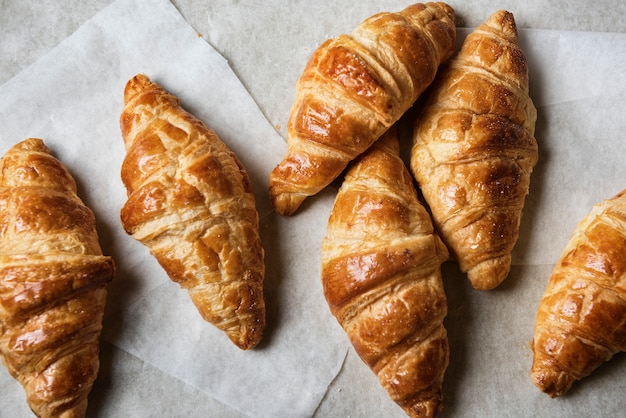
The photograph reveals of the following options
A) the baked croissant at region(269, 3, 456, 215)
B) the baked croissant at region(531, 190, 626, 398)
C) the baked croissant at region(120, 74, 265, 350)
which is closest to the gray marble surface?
the baked croissant at region(531, 190, 626, 398)

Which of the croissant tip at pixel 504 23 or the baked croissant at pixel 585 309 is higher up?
the croissant tip at pixel 504 23

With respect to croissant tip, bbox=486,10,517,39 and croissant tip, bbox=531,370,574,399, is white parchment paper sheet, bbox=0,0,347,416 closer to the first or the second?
croissant tip, bbox=531,370,574,399

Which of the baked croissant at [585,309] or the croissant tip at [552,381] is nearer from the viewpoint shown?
the baked croissant at [585,309]

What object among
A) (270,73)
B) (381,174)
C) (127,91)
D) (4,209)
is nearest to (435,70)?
(381,174)

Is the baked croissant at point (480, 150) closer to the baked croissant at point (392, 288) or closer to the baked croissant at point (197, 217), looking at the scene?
the baked croissant at point (392, 288)

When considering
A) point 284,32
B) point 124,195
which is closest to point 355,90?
point 284,32

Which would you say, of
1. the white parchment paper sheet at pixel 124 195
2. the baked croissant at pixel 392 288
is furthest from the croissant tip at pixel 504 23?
the white parchment paper sheet at pixel 124 195

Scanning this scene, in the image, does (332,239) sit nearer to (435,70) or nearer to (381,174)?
(381,174)

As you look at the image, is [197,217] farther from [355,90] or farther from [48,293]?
[355,90]
